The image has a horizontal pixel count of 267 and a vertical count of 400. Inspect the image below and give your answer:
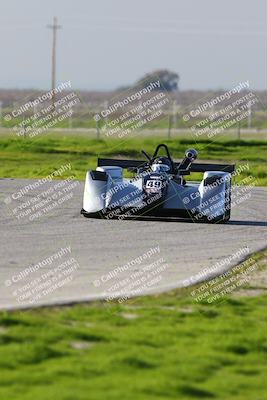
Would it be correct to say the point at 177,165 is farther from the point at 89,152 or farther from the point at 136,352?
the point at 89,152

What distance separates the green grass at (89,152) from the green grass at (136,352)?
887 inches

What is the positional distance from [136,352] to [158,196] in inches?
437

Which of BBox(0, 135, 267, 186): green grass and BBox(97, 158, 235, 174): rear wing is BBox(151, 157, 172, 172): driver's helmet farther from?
BBox(0, 135, 267, 186): green grass

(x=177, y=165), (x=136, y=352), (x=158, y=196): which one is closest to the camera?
(x=136, y=352)

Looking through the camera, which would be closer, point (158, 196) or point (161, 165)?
point (158, 196)

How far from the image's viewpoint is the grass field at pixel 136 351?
28.3 feet

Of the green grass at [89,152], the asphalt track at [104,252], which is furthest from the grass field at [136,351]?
→ the green grass at [89,152]

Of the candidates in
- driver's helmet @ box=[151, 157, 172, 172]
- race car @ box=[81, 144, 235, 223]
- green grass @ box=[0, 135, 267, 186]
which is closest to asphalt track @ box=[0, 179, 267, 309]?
race car @ box=[81, 144, 235, 223]

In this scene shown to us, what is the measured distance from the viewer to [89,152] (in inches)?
1940

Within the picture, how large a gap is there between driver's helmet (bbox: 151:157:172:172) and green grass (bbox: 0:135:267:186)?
1259 cm

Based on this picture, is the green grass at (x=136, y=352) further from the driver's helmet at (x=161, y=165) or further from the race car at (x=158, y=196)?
the driver's helmet at (x=161, y=165)

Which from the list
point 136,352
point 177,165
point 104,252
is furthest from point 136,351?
point 177,165

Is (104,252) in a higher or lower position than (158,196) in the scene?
lower

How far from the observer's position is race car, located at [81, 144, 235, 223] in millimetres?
20938
